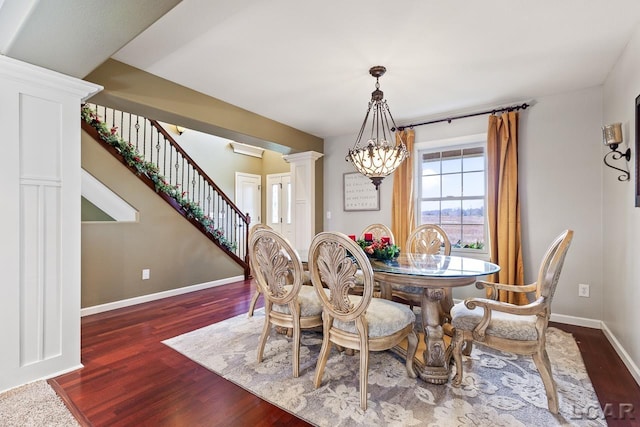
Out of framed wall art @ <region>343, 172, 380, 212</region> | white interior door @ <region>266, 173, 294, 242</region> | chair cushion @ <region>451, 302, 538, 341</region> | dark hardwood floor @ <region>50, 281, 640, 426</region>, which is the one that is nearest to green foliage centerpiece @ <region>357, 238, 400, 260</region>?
chair cushion @ <region>451, 302, 538, 341</region>

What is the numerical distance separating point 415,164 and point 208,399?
3.53 metres

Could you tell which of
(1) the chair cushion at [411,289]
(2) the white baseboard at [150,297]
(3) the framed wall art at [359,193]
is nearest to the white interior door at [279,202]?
(2) the white baseboard at [150,297]

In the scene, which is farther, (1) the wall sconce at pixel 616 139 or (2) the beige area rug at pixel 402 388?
(1) the wall sconce at pixel 616 139

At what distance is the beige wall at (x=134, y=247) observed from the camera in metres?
3.42

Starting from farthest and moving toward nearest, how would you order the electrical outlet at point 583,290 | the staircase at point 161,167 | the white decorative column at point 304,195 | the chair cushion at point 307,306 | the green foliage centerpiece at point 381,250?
the white decorative column at point 304,195
the staircase at point 161,167
the electrical outlet at point 583,290
the green foliage centerpiece at point 381,250
the chair cushion at point 307,306

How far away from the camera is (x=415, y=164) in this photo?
13.5 feet

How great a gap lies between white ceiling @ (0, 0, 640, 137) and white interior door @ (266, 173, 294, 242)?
3.60m

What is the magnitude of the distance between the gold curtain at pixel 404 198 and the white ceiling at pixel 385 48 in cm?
72

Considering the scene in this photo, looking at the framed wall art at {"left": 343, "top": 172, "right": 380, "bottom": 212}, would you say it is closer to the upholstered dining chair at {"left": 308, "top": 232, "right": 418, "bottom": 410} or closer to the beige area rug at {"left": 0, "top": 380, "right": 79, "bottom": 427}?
the upholstered dining chair at {"left": 308, "top": 232, "right": 418, "bottom": 410}

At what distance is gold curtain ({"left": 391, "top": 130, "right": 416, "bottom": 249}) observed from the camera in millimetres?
4051

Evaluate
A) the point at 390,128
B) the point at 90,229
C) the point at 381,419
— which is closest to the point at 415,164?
the point at 390,128

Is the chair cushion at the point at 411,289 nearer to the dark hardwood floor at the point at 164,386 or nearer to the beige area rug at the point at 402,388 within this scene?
the beige area rug at the point at 402,388

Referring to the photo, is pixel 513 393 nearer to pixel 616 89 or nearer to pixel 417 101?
pixel 616 89

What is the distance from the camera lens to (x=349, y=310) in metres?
1.85
